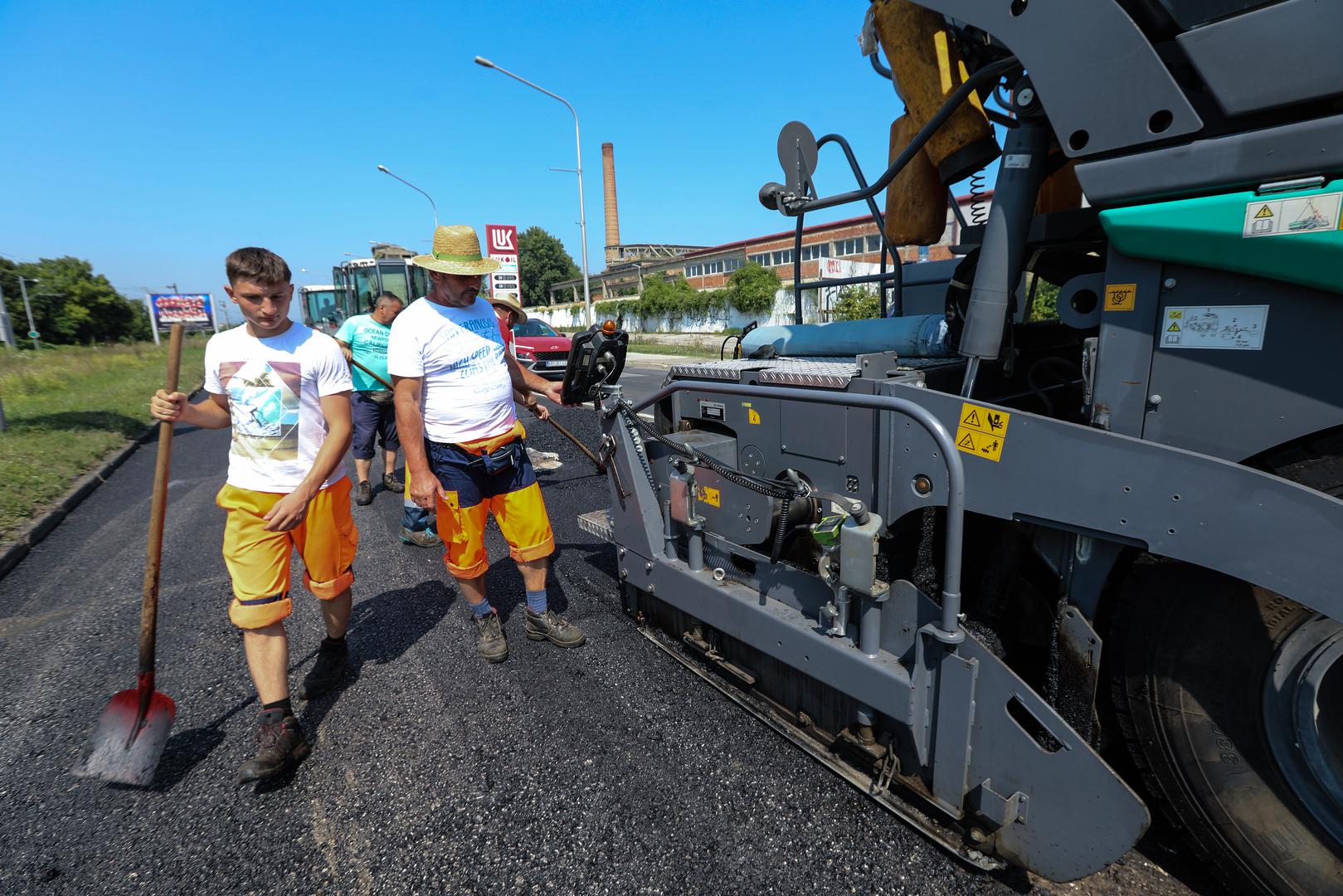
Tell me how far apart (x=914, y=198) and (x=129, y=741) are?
3.61 metres

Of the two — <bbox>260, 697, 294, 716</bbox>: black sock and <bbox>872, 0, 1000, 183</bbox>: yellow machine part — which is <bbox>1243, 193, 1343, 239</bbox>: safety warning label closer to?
<bbox>872, 0, 1000, 183</bbox>: yellow machine part

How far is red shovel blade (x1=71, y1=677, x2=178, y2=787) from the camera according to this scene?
2.29 m

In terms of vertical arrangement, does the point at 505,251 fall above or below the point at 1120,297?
above

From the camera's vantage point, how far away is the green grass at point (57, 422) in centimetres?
598

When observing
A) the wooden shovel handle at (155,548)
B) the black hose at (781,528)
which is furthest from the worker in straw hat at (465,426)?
the black hose at (781,528)

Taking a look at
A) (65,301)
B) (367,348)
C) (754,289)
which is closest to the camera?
(367,348)

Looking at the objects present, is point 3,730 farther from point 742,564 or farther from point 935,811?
point 935,811

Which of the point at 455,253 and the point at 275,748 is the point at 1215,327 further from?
the point at 275,748

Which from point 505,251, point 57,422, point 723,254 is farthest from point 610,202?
point 57,422

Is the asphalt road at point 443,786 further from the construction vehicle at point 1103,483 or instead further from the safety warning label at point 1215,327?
the safety warning label at point 1215,327

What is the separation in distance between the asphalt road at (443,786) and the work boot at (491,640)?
0.07 meters

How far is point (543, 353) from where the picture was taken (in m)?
14.1

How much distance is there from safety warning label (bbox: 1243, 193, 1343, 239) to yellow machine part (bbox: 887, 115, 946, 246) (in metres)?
1.25

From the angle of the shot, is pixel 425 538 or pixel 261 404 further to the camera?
pixel 425 538
